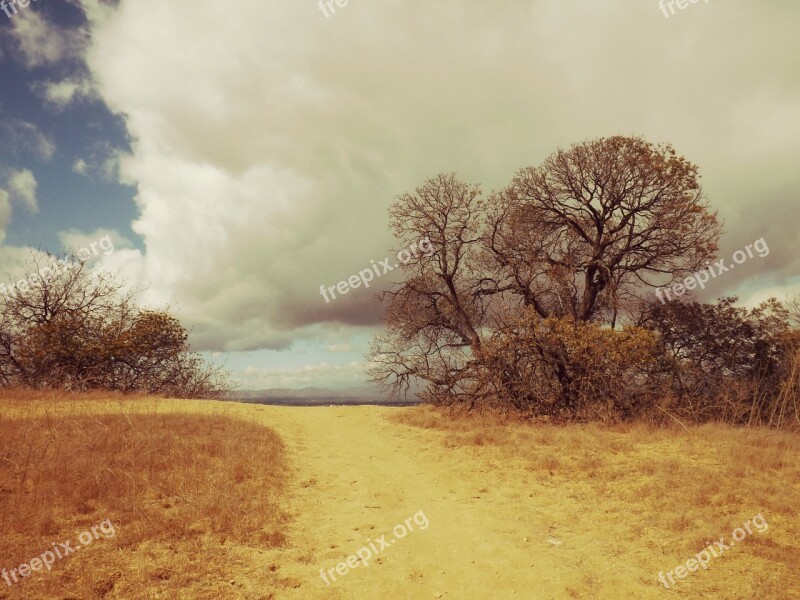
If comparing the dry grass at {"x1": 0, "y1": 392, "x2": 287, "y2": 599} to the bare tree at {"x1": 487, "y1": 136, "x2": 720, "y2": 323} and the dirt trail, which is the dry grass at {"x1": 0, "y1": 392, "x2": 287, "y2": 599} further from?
the bare tree at {"x1": 487, "y1": 136, "x2": 720, "y2": 323}

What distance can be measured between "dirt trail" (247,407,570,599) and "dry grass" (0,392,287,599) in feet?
1.91

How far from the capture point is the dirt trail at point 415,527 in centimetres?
505

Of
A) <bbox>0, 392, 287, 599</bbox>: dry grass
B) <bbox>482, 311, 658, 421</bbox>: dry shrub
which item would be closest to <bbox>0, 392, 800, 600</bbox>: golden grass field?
<bbox>0, 392, 287, 599</bbox>: dry grass

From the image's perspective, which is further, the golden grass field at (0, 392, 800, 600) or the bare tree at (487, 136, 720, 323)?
the bare tree at (487, 136, 720, 323)

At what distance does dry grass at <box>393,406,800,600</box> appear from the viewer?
532 cm

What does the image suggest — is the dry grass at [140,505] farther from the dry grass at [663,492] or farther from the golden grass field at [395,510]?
the dry grass at [663,492]

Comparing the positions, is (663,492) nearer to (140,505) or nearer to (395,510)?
(395,510)

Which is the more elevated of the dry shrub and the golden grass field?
the dry shrub

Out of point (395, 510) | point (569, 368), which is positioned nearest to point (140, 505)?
point (395, 510)

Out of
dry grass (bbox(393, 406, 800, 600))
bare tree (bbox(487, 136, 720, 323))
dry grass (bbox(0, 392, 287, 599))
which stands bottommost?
dry grass (bbox(393, 406, 800, 600))

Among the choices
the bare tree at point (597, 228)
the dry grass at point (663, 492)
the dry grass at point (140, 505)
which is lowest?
the dry grass at point (663, 492)

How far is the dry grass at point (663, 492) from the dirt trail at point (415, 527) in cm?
49

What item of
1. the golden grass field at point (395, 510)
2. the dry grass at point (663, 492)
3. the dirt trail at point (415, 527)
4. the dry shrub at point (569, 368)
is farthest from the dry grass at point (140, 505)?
the dry shrub at point (569, 368)

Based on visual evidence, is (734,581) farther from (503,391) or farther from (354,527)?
(503,391)
